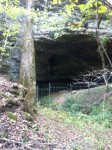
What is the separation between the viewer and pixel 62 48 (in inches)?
599

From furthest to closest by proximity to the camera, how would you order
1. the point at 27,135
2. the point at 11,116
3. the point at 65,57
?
the point at 65,57 → the point at 11,116 → the point at 27,135

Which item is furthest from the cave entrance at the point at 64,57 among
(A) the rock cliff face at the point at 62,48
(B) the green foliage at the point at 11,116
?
(B) the green foliage at the point at 11,116

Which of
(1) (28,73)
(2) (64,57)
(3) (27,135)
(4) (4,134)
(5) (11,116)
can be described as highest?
(2) (64,57)

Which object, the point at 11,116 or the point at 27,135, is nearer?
the point at 27,135

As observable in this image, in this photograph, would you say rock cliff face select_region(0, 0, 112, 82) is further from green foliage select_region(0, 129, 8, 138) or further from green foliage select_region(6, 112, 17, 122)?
green foliage select_region(0, 129, 8, 138)

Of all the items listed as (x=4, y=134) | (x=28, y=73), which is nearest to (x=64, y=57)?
(x=28, y=73)

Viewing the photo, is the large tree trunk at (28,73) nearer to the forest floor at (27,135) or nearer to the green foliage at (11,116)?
the forest floor at (27,135)

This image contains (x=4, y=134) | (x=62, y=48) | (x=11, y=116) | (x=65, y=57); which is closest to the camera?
(x=4, y=134)

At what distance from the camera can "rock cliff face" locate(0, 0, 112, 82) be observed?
1252 centimetres

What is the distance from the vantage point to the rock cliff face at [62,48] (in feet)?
41.1

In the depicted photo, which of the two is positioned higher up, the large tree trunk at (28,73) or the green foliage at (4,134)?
the large tree trunk at (28,73)

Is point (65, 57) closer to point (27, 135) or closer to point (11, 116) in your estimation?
point (11, 116)

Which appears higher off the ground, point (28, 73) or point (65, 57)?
point (65, 57)

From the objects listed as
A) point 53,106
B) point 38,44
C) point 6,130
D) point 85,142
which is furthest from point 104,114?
point 6,130
